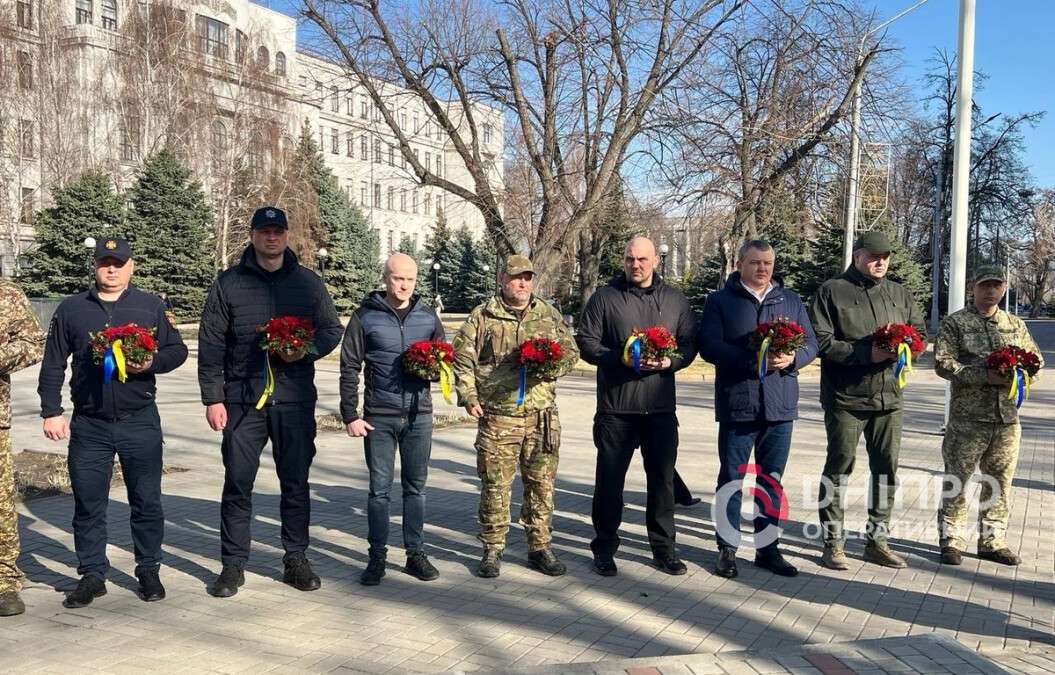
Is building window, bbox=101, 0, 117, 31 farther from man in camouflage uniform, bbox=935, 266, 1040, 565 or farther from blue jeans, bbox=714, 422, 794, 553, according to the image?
man in camouflage uniform, bbox=935, 266, 1040, 565

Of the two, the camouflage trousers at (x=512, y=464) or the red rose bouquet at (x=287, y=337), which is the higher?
the red rose bouquet at (x=287, y=337)

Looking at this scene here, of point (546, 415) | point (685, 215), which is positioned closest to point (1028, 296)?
point (685, 215)

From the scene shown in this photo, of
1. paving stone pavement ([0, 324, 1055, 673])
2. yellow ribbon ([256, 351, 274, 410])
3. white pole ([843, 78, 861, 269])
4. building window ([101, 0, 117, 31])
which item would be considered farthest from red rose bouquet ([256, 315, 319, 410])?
building window ([101, 0, 117, 31])

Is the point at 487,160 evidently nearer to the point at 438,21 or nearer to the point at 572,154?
the point at 572,154

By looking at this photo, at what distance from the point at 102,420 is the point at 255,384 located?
876mm

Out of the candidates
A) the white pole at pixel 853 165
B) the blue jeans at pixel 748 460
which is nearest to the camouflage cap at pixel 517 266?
the blue jeans at pixel 748 460

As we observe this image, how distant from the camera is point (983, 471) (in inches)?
263

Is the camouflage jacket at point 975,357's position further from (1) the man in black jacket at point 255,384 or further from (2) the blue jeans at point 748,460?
(1) the man in black jacket at point 255,384

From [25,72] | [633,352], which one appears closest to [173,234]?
[25,72]

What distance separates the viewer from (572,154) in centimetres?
1509

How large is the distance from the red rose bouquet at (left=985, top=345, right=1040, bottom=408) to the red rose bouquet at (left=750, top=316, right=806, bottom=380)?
4.37 ft

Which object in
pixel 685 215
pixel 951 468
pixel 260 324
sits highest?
pixel 685 215

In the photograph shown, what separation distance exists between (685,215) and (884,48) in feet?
17.8

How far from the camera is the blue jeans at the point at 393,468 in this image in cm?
603
